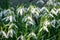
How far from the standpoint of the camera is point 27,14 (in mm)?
3688

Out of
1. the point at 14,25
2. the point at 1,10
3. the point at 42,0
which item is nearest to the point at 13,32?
the point at 14,25

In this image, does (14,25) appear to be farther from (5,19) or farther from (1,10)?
(1,10)

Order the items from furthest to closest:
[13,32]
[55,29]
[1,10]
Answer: [1,10] < [55,29] < [13,32]

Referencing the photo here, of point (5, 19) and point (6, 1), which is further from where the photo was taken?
point (6, 1)

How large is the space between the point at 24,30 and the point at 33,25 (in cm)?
17

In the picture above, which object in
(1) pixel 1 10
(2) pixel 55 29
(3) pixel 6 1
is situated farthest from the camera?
(3) pixel 6 1

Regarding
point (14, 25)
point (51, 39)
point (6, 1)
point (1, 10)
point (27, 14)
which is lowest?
point (51, 39)

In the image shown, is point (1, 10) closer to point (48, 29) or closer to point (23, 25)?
point (23, 25)

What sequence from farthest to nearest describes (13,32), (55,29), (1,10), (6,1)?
A: (6,1), (1,10), (55,29), (13,32)

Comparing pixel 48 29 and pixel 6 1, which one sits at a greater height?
pixel 6 1

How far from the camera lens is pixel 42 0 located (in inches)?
185

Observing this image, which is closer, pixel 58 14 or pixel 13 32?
pixel 13 32

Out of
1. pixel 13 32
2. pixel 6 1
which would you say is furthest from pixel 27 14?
pixel 6 1

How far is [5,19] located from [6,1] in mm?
790
